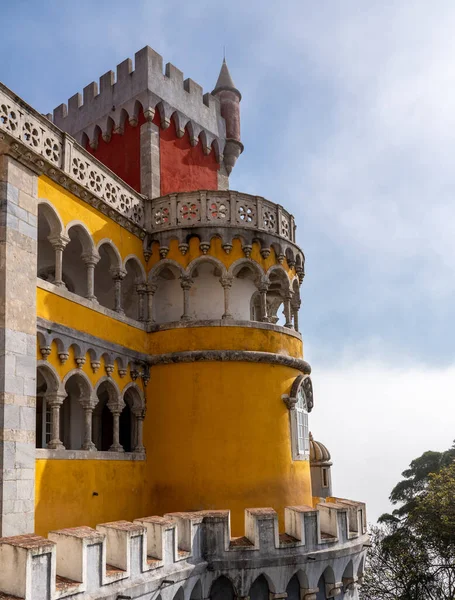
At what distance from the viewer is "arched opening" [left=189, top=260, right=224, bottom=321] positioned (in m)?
17.9

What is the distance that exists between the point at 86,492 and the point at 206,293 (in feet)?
21.0

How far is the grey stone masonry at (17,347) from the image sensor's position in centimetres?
1118

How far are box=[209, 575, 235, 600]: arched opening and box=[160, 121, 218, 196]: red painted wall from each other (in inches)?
415

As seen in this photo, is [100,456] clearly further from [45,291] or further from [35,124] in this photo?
[35,124]

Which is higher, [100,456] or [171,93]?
[171,93]

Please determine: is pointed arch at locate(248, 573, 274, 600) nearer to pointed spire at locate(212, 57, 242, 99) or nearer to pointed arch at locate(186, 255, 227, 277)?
pointed arch at locate(186, 255, 227, 277)

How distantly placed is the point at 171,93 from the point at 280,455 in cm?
1105

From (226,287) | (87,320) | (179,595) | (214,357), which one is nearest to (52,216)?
(87,320)

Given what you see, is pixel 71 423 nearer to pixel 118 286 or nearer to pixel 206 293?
pixel 118 286

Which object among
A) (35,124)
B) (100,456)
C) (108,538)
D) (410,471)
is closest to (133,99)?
(35,124)

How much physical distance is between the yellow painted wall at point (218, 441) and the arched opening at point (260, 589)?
2.14 meters

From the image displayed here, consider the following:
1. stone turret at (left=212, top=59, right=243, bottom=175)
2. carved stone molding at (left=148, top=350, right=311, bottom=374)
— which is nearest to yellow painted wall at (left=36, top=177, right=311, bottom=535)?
carved stone molding at (left=148, top=350, right=311, bottom=374)

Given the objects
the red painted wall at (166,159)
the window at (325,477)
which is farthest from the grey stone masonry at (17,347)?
the window at (325,477)

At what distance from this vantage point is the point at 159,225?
17.6 metres
